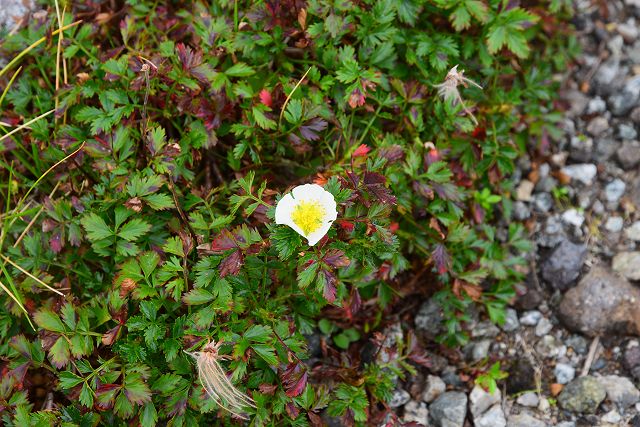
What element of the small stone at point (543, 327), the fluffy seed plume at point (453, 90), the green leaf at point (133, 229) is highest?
the fluffy seed plume at point (453, 90)

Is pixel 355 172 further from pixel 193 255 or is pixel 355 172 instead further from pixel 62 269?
pixel 62 269

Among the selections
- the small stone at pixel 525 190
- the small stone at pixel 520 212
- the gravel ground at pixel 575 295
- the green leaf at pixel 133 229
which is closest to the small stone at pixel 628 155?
the gravel ground at pixel 575 295

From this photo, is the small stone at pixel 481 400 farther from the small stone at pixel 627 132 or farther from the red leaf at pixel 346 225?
the small stone at pixel 627 132

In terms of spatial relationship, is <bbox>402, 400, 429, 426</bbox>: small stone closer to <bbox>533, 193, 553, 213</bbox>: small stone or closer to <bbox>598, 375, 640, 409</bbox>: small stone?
<bbox>598, 375, 640, 409</bbox>: small stone

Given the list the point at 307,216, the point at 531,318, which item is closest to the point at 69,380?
the point at 307,216

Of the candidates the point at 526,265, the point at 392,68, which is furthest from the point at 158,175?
the point at 526,265

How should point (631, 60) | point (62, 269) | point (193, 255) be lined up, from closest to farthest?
point (193, 255)
point (62, 269)
point (631, 60)
